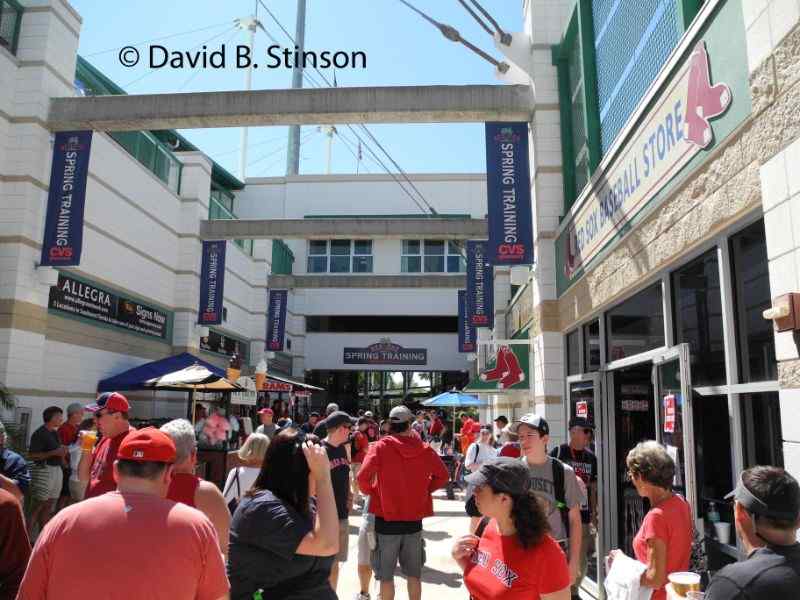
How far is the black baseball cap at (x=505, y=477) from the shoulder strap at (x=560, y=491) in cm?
197

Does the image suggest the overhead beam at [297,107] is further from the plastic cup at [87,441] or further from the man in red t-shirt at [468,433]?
the plastic cup at [87,441]

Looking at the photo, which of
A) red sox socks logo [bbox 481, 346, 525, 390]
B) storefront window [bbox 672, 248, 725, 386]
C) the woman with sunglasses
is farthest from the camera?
red sox socks logo [bbox 481, 346, 525, 390]

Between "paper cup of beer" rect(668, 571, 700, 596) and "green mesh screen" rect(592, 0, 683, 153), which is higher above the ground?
Answer: "green mesh screen" rect(592, 0, 683, 153)

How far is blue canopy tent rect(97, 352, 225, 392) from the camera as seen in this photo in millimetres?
15852

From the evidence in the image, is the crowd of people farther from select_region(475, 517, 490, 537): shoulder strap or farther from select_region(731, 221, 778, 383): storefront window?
select_region(731, 221, 778, 383): storefront window

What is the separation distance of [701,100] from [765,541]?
3447mm

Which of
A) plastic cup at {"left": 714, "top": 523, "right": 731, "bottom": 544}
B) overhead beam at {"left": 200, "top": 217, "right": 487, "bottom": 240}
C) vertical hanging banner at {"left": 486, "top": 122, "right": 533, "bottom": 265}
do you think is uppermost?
overhead beam at {"left": 200, "top": 217, "right": 487, "bottom": 240}

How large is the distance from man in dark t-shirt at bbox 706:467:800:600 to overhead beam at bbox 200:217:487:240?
683 inches

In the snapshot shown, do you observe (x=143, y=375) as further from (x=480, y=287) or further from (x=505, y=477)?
(x=505, y=477)

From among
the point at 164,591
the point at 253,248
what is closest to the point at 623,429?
the point at 164,591

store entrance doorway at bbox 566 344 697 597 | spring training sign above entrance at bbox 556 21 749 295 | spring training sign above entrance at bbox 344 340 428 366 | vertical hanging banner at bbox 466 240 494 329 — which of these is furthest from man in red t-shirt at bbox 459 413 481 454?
spring training sign above entrance at bbox 344 340 428 366

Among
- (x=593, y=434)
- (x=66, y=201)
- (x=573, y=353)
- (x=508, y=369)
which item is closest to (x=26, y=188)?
(x=66, y=201)

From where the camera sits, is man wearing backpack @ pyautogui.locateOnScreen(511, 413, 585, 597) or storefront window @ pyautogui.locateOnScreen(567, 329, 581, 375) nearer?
man wearing backpack @ pyautogui.locateOnScreen(511, 413, 585, 597)

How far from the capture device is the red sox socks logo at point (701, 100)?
14.1 ft
